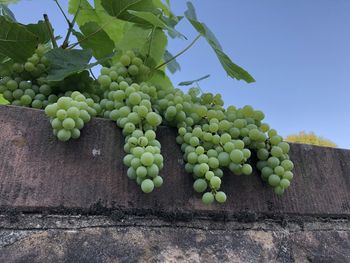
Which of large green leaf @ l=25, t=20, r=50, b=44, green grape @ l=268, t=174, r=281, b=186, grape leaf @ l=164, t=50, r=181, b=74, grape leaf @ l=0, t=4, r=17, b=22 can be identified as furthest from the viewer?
grape leaf @ l=164, t=50, r=181, b=74

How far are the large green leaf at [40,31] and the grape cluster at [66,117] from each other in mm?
341

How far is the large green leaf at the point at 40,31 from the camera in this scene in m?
0.92

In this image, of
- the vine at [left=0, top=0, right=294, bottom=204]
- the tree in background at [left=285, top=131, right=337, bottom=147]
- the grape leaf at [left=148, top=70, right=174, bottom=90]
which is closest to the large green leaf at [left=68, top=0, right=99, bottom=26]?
the vine at [left=0, top=0, right=294, bottom=204]

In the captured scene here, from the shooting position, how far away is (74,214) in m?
0.64

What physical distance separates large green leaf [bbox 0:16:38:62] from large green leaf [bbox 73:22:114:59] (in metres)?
0.16

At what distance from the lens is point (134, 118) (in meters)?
0.69

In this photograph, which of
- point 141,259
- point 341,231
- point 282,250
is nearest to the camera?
point 141,259

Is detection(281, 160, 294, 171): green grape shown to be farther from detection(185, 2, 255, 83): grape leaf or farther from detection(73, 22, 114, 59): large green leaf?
detection(73, 22, 114, 59): large green leaf

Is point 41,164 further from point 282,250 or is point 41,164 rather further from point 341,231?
point 341,231

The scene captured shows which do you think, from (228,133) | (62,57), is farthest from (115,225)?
(62,57)

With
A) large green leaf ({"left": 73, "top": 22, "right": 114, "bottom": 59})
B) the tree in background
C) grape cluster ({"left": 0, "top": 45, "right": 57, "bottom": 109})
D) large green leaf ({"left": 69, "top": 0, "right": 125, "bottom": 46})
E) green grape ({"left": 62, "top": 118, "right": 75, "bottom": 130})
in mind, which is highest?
the tree in background

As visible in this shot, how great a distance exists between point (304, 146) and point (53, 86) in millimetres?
642

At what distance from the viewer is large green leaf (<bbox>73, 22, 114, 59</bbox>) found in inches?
38.4

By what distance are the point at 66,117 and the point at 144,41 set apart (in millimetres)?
454
